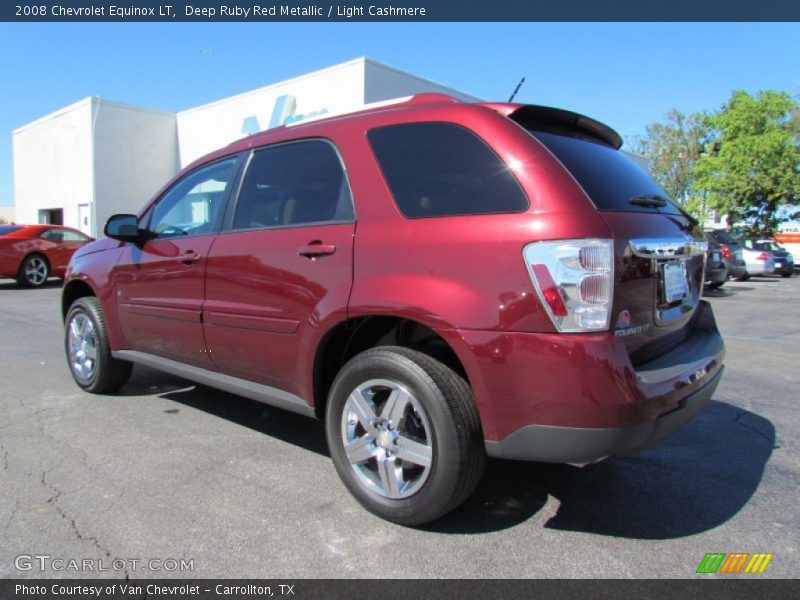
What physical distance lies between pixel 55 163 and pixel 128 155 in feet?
13.6

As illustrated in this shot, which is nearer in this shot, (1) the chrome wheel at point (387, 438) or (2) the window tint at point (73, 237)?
(1) the chrome wheel at point (387, 438)

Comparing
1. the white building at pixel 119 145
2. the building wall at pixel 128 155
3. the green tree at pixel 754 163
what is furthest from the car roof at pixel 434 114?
the green tree at pixel 754 163

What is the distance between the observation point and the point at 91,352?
4629mm

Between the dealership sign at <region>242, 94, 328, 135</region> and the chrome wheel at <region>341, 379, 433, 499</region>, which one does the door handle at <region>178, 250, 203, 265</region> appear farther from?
the dealership sign at <region>242, 94, 328, 135</region>

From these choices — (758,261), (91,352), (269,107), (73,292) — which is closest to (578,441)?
(91,352)

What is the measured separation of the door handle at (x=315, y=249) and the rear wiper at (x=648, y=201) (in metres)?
1.39

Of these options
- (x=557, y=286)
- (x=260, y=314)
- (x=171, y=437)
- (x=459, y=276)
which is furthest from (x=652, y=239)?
(x=171, y=437)

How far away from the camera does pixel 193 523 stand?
2.62m

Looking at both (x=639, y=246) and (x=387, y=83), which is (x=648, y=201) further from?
(x=387, y=83)

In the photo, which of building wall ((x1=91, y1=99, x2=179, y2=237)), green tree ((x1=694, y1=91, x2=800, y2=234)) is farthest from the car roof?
green tree ((x1=694, y1=91, x2=800, y2=234))

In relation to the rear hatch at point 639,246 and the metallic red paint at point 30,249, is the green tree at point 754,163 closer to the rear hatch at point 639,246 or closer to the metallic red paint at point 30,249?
the metallic red paint at point 30,249

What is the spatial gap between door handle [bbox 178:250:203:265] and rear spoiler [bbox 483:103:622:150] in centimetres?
197

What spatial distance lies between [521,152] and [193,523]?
2.18 m

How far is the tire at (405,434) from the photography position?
2.37 meters
